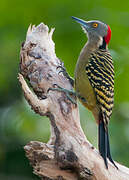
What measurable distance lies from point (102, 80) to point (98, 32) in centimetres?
80

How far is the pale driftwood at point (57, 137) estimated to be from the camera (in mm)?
5125

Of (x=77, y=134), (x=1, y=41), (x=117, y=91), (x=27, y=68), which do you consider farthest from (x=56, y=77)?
(x=1, y=41)

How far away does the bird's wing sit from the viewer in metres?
5.98

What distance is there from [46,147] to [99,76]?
4.20ft

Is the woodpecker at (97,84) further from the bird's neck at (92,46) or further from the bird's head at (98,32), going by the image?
the bird's head at (98,32)

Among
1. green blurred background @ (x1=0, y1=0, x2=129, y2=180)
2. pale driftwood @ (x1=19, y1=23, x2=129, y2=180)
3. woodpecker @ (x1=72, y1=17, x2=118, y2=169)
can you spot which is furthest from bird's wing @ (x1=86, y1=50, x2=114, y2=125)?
green blurred background @ (x1=0, y1=0, x2=129, y2=180)

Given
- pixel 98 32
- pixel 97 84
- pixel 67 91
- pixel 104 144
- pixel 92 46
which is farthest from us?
pixel 98 32

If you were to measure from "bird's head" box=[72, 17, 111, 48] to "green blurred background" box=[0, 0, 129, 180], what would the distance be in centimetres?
55

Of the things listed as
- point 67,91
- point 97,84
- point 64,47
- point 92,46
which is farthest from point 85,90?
point 64,47

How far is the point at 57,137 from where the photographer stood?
532cm

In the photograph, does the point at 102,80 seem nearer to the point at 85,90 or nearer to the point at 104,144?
the point at 85,90

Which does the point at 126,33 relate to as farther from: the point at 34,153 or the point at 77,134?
the point at 34,153

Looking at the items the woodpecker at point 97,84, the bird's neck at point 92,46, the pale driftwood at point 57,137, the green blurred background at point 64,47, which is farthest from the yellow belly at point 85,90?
the green blurred background at point 64,47

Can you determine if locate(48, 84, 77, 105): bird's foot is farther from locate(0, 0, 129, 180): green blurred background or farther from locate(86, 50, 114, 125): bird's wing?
locate(0, 0, 129, 180): green blurred background
